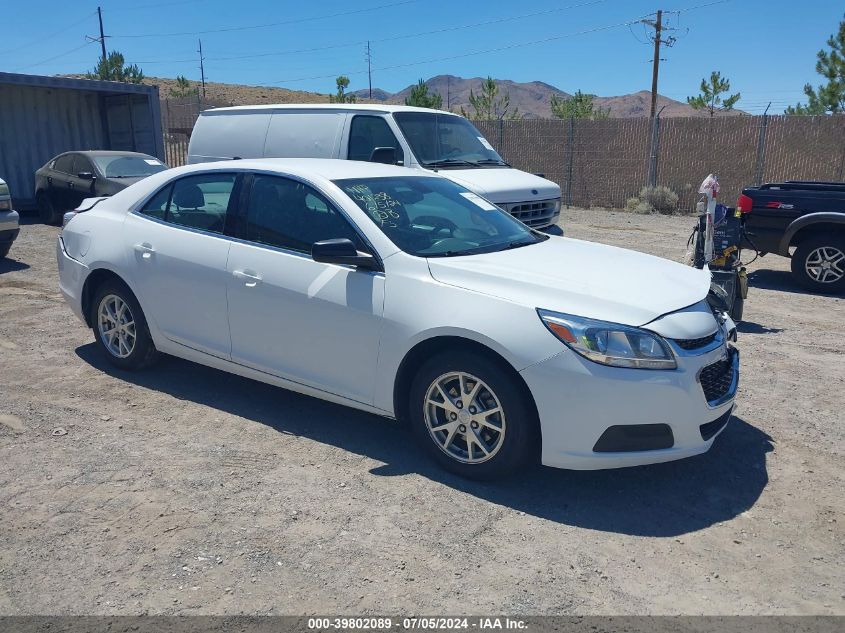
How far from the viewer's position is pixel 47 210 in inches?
592

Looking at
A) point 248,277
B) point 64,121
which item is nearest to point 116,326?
point 248,277

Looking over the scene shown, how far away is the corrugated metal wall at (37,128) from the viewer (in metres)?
17.1

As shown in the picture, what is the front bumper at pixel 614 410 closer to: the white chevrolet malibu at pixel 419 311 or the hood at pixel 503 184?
the white chevrolet malibu at pixel 419 311

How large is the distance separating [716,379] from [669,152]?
55.6 ft

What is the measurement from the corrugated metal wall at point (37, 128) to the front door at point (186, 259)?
42.0 feet

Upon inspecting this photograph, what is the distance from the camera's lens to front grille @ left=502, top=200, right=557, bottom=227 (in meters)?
9.09

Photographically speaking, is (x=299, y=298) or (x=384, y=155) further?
(x=384, y=155)

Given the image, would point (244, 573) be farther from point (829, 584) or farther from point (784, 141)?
point (784, 141)

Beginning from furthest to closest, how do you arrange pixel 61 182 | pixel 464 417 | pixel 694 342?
1. pixel 61 182
2. pixel 464 417
3. pixel 694 342

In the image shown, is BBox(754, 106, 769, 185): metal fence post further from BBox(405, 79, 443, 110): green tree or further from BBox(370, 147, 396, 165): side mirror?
BBox(405, 79, 443, 110): green tree

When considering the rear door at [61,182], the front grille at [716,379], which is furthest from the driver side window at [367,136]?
the rear door at [61,182]

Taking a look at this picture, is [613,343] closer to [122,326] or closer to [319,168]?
[319,168]

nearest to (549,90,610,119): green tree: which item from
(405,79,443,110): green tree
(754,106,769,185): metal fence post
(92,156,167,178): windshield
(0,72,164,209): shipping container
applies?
(405,79,443,110): green tree

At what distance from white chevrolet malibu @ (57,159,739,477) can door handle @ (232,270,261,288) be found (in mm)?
16
